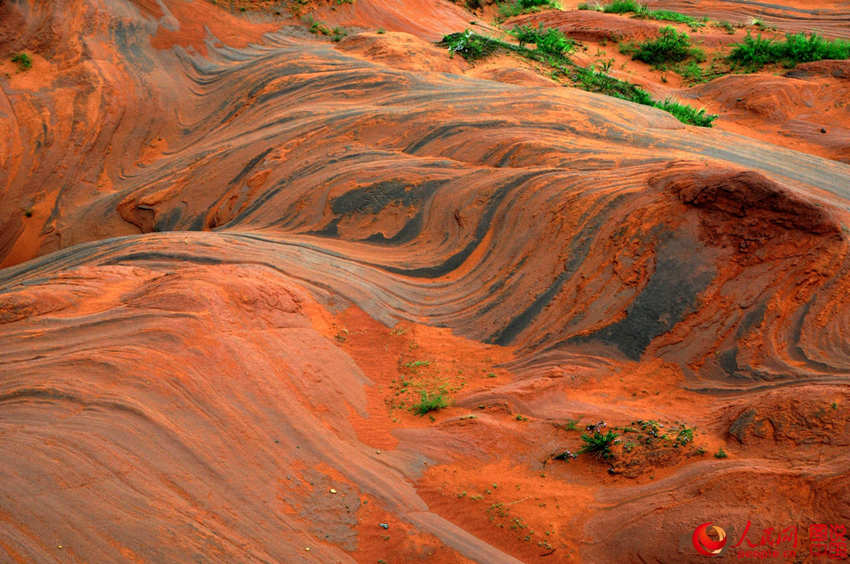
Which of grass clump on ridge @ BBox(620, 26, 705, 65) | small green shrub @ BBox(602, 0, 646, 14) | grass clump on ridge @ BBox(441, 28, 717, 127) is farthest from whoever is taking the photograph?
small green shrub @ BBox(602, 0, 646, 14)

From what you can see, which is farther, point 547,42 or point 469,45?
point 547,42

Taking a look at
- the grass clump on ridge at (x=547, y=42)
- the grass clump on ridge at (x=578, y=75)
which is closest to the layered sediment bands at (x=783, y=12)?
the grass clump on ridge at (x=547, y=42)

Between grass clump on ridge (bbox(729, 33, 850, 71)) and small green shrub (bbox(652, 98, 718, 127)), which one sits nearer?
small green shrub (bbox(652, 98, 718, 127))

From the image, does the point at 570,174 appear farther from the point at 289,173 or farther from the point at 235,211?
the point at 235,211

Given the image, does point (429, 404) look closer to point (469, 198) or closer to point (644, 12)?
point (469, 198)

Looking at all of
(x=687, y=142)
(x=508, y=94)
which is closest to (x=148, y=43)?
(x=508, y=94)

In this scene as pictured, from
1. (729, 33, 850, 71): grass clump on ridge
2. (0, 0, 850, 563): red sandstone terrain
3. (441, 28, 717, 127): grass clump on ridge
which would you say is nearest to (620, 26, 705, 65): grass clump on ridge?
(729, 33, 850, 71): grass clump on ridge

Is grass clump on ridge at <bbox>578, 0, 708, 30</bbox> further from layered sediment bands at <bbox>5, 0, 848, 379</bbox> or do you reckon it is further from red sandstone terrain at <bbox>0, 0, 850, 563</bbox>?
→ layered sediment bands at <bbox>5, 0, 848, 379</bbox>

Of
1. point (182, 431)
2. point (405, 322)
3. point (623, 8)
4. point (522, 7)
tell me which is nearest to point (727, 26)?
point (623, 8)
